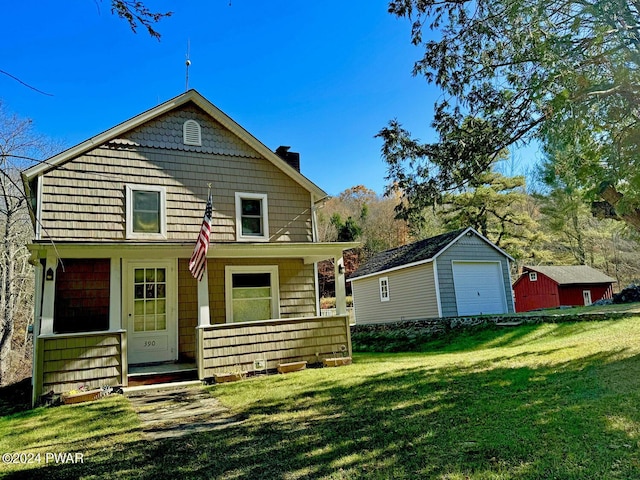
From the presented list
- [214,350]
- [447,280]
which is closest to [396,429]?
[214,350]

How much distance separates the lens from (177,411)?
5953 millimetres

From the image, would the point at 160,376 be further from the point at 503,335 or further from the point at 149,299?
the point at 503,335

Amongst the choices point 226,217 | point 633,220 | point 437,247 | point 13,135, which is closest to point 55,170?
point 226,217

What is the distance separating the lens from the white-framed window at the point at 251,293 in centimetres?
1002

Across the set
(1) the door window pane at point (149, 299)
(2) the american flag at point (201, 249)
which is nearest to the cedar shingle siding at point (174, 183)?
(1) the door window pane at point (149, 299)

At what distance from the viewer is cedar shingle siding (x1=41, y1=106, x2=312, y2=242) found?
9047 mm

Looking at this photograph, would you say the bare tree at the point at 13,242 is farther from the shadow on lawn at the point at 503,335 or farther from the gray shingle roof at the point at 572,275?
the gray shingle roof at the point at 572,275

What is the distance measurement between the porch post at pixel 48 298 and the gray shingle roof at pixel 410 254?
12863mm

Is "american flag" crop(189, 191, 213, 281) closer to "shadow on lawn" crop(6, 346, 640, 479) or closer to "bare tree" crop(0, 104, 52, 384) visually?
"shadow on lawn" crop(6, 346, 640, 479)

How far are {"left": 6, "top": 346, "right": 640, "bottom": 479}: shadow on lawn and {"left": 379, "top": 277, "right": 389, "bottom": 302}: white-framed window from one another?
13.5 m

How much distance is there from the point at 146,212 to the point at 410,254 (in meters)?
12.3

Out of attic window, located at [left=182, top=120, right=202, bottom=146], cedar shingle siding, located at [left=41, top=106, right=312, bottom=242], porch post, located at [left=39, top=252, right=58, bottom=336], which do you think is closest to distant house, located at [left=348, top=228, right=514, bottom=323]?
cedar shingle siding, located at [left=41, top=106, right=312, bottom=242]

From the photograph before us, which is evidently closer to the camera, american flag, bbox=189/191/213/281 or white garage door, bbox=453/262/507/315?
american flag, bbox=189/191/213/281

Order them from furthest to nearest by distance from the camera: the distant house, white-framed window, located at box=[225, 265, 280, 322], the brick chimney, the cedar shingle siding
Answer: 1. the distant house
2. the brick chimney
3. white-framed window, located at box=[225, 265, 280, 322]
4. the cedar shingle siding
